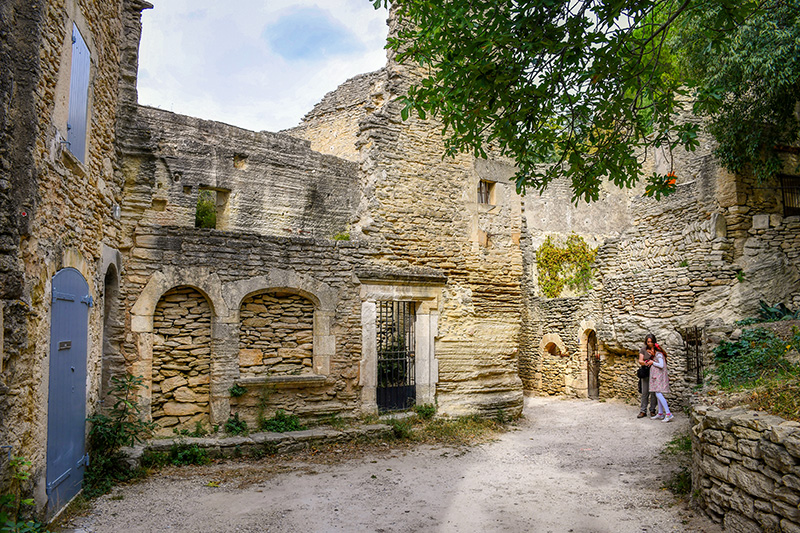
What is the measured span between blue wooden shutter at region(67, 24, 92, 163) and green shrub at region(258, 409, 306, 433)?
4.26m

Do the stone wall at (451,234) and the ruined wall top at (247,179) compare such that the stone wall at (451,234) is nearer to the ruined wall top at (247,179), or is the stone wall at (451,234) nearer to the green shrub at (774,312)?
the ruined wall top at (247,179)

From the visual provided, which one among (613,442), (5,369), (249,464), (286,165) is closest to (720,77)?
(613,442)

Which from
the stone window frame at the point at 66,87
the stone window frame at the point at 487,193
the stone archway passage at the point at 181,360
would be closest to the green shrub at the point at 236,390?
the stone archway passage at the point at 181,360

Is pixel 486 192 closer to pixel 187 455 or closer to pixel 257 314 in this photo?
pixel 257 314

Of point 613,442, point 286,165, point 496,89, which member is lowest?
point 613,442

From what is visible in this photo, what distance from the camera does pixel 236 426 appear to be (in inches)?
305

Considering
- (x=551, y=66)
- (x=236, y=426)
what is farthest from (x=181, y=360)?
(x=551, y=66)

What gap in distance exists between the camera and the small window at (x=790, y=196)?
11.8 meters

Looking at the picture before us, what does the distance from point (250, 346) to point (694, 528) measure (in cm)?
588

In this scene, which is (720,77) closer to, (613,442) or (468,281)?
(468,281)

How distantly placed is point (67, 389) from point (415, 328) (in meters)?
5.66

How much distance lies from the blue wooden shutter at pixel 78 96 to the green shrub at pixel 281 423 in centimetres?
426

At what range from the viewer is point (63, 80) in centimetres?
468

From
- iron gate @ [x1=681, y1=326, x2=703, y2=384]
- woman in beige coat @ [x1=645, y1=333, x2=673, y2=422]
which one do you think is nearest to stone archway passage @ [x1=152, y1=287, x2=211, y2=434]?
woman in beige coat @ [x1=645, y1=333, x2=673, y2=422]
